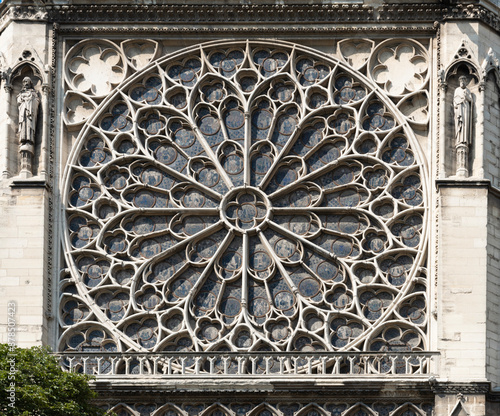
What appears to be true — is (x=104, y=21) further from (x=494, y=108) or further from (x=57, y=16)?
(x=494, y=108)

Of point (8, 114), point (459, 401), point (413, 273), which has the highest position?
point (8, 114)

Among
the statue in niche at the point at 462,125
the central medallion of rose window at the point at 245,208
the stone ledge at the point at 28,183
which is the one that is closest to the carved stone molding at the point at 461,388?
the statue in niche at the point at 462,125

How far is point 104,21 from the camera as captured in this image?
3738cm

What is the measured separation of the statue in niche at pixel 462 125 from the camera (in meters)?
35.7

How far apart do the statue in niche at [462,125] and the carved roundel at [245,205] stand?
0.93 m

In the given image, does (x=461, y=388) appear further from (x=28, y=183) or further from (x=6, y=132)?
(x=6, y=132)

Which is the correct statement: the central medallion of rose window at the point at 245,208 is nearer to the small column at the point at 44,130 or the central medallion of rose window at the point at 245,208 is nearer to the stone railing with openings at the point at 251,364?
the stone railing with openings at the point at 251,364

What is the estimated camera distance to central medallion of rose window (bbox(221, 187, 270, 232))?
119ft

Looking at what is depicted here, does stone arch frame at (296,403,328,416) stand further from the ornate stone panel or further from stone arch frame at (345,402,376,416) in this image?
stone arch frame at (345,402,376,416)

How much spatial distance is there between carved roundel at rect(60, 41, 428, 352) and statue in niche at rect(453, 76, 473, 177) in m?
0.93

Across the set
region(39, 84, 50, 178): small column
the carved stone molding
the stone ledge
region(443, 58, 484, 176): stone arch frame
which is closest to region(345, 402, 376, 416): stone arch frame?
the carved stone molding

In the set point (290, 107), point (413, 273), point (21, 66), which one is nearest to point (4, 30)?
point (21, 66)

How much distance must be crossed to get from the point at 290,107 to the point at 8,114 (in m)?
5.58

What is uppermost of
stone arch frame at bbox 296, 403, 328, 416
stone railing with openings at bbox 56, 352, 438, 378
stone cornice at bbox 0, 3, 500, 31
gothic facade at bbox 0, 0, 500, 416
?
stone cornice at bbox 0, 3, 500, 31
